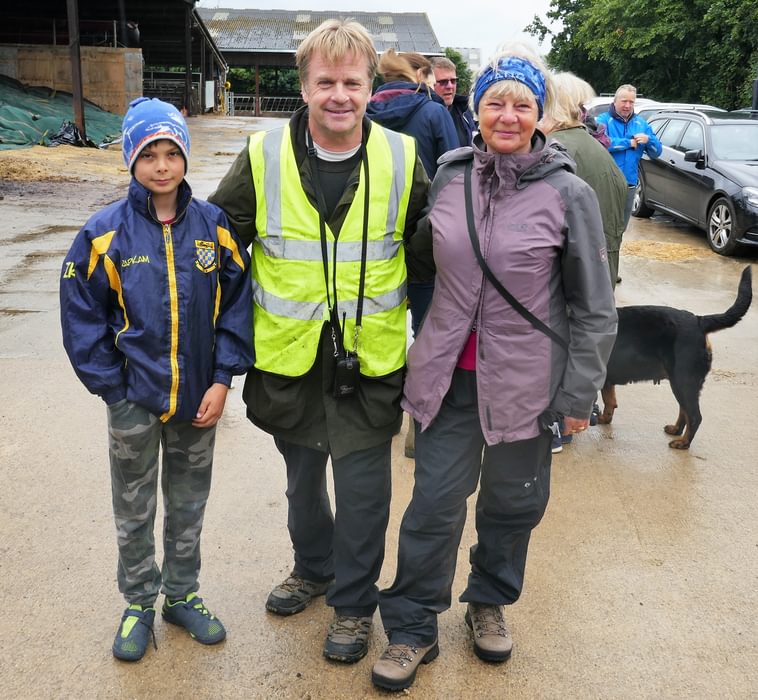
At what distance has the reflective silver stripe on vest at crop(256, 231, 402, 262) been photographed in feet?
9.00

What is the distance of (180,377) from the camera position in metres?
2.78

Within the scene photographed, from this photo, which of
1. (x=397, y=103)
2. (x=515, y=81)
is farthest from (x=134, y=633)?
(x=397, y=103)

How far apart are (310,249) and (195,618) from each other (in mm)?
1377

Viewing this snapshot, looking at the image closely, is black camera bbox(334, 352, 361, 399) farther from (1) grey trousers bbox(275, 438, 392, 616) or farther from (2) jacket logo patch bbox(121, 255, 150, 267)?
(2) jacket logo patch bbox(121, 255, 150, 267)

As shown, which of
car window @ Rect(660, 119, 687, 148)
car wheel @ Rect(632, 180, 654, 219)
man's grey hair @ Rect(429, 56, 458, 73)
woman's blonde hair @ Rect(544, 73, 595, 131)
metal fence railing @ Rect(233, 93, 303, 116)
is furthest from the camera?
metal fence railing @ Rect(233, 93, 303, 116)

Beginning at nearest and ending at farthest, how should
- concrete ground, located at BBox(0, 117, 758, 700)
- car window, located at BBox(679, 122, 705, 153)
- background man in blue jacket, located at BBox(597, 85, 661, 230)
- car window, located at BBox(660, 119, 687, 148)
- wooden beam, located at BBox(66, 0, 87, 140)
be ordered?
concrete ground, located at BBox(0, 117, 758, 700) < background man in blue jacket, located at BBox(597, 85, 661, 230) < car window, located at BBox(679, 122, 705, 153) < car window, located at BBox(660, 119, 687, 148) < wooden beam, located at BBox(66, 0, 87, 140)

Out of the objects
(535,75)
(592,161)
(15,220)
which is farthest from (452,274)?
(15,220)

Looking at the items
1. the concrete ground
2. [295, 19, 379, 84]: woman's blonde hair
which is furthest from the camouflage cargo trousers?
[295, 19, 379, 84]: woman's blonde hair

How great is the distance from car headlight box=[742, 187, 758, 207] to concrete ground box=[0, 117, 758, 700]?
497 centimetres

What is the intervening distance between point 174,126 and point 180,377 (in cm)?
81

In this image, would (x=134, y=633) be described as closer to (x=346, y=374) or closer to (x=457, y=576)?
(x=346, y=374)

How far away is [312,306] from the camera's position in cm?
278

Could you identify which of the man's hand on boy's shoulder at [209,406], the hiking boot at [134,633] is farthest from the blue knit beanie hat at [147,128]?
the hiking boot at [134,633]

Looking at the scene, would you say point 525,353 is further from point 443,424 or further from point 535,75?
point 535,75
